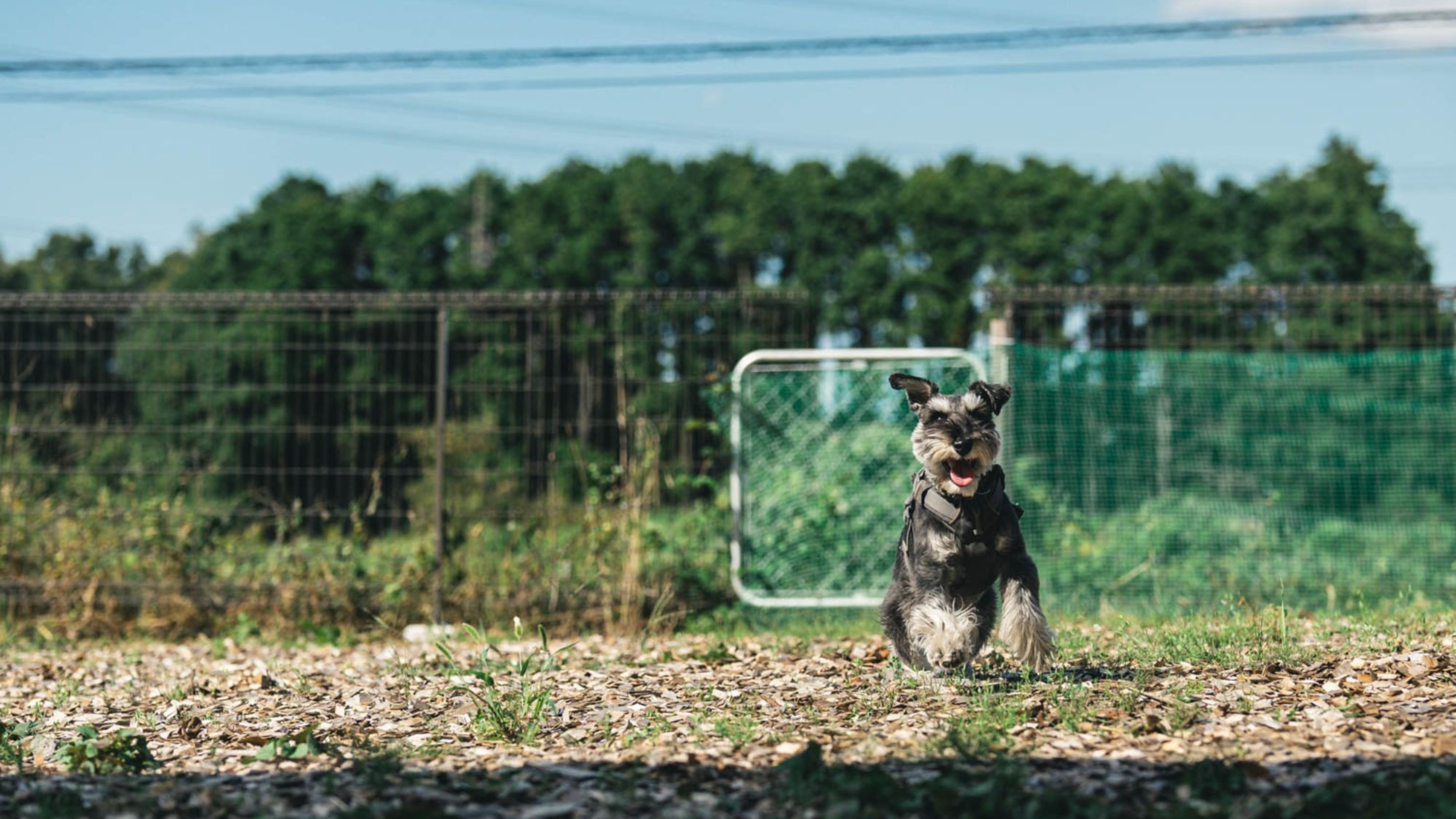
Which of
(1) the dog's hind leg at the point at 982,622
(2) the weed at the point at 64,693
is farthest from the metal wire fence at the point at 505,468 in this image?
(1) the dog's hind leg at the point at 982,622

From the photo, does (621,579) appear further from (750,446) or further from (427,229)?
(427,229)

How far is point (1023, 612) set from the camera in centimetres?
572

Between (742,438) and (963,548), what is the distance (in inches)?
177

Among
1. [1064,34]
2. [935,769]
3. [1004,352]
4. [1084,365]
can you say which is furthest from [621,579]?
[1064,34]

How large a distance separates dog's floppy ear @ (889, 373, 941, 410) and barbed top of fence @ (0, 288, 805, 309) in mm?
3930

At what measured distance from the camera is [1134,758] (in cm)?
468

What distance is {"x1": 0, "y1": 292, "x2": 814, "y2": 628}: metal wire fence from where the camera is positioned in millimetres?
9883

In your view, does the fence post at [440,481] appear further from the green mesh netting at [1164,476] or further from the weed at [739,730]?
the weed at [739,730]

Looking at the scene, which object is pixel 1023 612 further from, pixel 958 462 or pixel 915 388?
pixel 915 388

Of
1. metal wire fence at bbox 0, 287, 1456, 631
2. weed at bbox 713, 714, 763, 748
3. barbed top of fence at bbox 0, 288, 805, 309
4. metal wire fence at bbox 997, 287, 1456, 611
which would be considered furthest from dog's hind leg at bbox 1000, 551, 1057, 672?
barbed top of fence at bbox 0, 288, 805, 309

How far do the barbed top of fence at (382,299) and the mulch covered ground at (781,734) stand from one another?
130 inches

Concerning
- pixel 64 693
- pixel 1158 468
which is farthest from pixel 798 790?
pixel 1158 468

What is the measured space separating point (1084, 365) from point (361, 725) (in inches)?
279

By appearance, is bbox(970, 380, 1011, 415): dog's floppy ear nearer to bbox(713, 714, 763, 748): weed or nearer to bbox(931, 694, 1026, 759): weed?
bbox(931, 694, 1026, 759): weed
